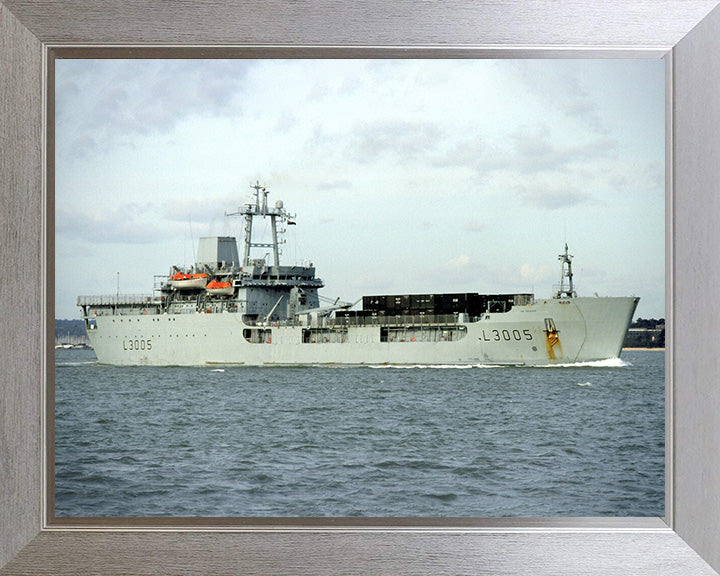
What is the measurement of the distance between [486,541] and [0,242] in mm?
1603

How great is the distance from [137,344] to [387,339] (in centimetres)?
512

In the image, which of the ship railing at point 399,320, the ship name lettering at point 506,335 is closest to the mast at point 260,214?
the ship railing at point 399,320

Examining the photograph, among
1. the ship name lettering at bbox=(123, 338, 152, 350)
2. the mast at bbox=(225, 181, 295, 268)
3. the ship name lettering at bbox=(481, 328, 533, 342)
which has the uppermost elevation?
the mast at bbox=(225, 181, 295, 268)

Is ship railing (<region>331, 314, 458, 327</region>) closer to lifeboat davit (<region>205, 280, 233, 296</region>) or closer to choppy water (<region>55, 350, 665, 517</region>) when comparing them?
choppy water (<region>55, 350, 665, 517</region>)

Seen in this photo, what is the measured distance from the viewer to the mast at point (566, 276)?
12562 millimetres

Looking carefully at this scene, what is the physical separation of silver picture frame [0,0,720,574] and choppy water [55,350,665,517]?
3.00 m

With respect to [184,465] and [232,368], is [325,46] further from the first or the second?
[232,368]

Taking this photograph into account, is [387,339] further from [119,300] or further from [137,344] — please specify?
[119,300]

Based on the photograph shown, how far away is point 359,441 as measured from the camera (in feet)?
36.0

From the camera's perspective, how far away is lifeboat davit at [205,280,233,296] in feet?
47.5

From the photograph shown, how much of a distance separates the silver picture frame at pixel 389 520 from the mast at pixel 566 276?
10.5 meters

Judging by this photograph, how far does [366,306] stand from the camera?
44.9 feet

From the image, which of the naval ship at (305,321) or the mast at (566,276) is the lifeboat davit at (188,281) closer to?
the naval ship at (305,321)

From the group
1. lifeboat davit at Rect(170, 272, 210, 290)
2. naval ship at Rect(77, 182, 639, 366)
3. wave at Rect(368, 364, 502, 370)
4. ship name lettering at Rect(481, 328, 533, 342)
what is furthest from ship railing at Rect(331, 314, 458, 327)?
lifeboat davit at Rect(170, 272, 210, 290)
